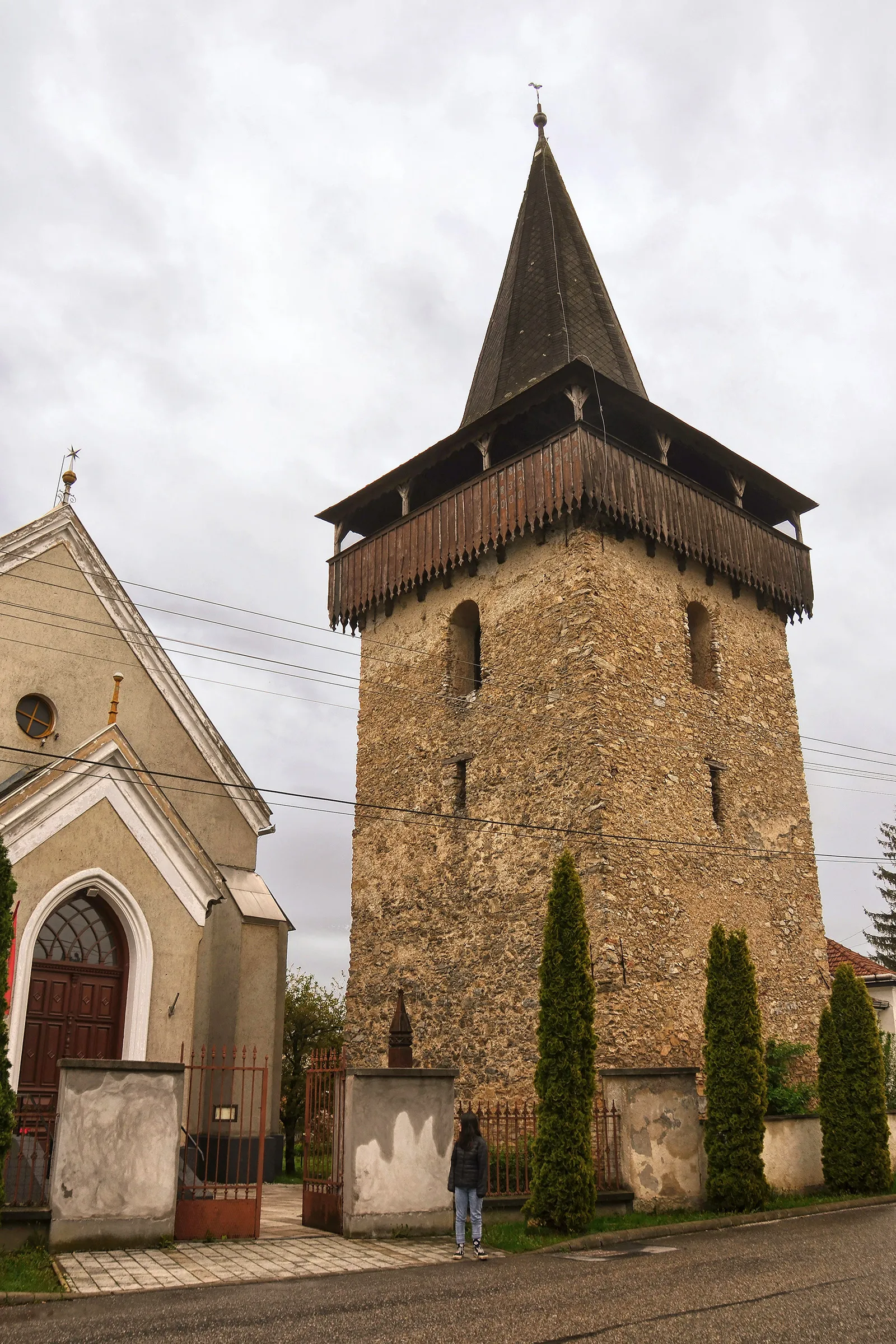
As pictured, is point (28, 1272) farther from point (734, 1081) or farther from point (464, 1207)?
point (734, 1081)

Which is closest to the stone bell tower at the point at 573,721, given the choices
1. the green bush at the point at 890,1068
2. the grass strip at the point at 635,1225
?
the green bush at the point at 890,1068

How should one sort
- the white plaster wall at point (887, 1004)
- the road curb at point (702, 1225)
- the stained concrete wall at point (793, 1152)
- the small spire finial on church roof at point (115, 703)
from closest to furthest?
1. the road curb at point (702, 1225)
2. the small spire finial on church roof at point (115, 703)
3. the stained concrete wall at point (793, 1152)
4. the white plaster wall at point (887, 1004)

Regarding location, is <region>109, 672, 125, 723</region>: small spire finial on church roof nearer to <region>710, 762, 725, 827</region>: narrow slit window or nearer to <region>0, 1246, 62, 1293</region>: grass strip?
<region>0, 1246, 62, 1293</region>: grass strip

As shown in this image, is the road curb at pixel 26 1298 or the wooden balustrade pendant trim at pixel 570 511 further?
the wooden balustrade pendant trim at pixel 570 511

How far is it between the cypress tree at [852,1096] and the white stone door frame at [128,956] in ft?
31.8

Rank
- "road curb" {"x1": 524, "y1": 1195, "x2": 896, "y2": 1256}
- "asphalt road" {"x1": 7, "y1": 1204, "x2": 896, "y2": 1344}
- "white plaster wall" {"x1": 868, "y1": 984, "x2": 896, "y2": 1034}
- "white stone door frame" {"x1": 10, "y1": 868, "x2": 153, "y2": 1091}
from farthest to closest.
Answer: "white plaster wall" {"x1": 868, "y1": 984, "x2": 896, "y2": 1034} → "white stone door frame" {"x1": 10, "y1": 868, "x2": 153, "y2": 1091} → "road curb" {"x1": 524, "y1": 1195, "x2": 896, "y2": 1256} → "asphalt road" {"x1": 7, "y1": 1204, "x2": 896, "y2": 1344}

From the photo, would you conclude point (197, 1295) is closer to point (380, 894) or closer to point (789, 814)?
point (380, 894)

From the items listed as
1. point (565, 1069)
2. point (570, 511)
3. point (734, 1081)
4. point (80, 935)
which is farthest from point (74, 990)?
point (570, 511)

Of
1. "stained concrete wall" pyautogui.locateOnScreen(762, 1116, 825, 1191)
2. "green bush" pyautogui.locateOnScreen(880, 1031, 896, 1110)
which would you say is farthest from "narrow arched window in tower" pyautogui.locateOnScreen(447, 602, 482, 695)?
"green bush" pyautogui.locateOnScreen(880, 1031, 896, 1110)

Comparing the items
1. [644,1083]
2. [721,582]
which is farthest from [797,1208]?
[721,582]

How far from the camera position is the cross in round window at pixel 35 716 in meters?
14.5

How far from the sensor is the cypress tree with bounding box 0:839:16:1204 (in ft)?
30.5

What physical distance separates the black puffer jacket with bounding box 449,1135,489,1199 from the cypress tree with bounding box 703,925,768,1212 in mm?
4286

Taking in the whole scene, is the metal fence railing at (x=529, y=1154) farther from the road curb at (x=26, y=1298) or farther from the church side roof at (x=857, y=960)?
the church side roof at (x=857, y=960)
